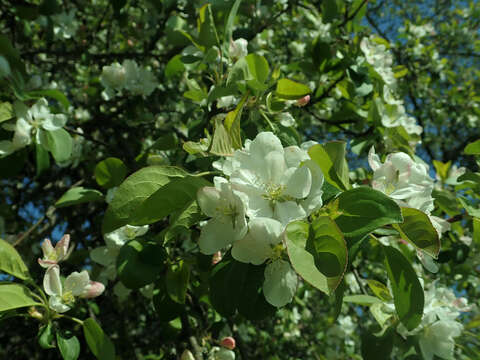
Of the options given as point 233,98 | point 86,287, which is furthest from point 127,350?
point 233,98

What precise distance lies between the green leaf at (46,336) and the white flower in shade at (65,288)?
51 mm

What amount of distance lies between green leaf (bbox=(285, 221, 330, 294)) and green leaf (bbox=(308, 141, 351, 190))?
13 centimetres

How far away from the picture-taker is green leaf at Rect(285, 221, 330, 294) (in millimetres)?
640

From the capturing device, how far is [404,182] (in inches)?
36.2

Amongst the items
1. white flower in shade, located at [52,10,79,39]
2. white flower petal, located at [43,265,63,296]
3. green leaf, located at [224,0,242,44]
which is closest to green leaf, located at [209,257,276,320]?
white flower petal, located at [43,265,63,296]

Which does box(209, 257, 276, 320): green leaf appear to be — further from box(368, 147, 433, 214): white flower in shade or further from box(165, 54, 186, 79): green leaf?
box(165, 54, 186, 79): green leaf

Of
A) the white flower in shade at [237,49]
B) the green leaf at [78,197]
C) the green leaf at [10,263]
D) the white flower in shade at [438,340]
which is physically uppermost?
the white flower in shade at [237,49]

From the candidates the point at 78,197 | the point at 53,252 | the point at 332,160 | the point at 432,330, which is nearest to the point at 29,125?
the point at 78,197

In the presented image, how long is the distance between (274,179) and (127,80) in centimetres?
138

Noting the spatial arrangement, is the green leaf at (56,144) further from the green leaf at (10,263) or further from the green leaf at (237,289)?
the green leaf at (237,289)

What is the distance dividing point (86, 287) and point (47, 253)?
15 cm

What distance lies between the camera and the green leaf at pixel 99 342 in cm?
108

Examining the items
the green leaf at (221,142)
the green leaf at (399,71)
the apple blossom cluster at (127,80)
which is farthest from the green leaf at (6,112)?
the green leaf at (399,71)

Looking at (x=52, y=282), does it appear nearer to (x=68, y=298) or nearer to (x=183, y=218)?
(x=68, y=298)
